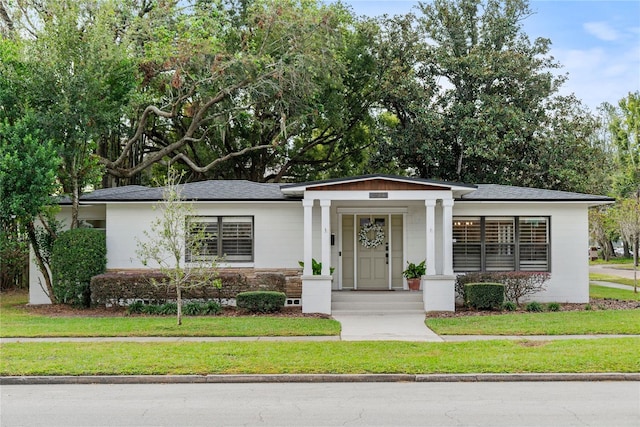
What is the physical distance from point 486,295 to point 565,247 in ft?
12.4

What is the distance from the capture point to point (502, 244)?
1961 cm

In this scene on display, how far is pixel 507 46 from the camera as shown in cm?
3058

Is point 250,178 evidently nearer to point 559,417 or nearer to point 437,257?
point 437,257

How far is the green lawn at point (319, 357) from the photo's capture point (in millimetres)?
9773

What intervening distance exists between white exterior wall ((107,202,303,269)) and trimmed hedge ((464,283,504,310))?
16.7ft

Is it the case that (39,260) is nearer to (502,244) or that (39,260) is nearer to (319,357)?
(319,357)

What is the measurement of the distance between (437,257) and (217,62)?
38.6ft

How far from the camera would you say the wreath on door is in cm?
2003

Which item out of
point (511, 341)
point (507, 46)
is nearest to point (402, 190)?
point (511, 341)

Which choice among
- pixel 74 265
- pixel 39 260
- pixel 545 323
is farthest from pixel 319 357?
pixel 39 260

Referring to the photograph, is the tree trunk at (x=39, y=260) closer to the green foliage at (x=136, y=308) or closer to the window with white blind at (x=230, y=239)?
the green foliage at (x=136, y=308)

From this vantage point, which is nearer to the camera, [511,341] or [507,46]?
[511,341]

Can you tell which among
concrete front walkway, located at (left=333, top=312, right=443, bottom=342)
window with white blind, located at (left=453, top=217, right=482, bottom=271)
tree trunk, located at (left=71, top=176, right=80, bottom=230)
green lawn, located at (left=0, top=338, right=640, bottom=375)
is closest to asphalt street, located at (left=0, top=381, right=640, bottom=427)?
green lawn, located at (left=0, top=338, right=640, bottom=375)

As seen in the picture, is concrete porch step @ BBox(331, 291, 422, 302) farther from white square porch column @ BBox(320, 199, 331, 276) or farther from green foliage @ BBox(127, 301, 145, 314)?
green foliage @ BBox(127, 301, 145, 314)
